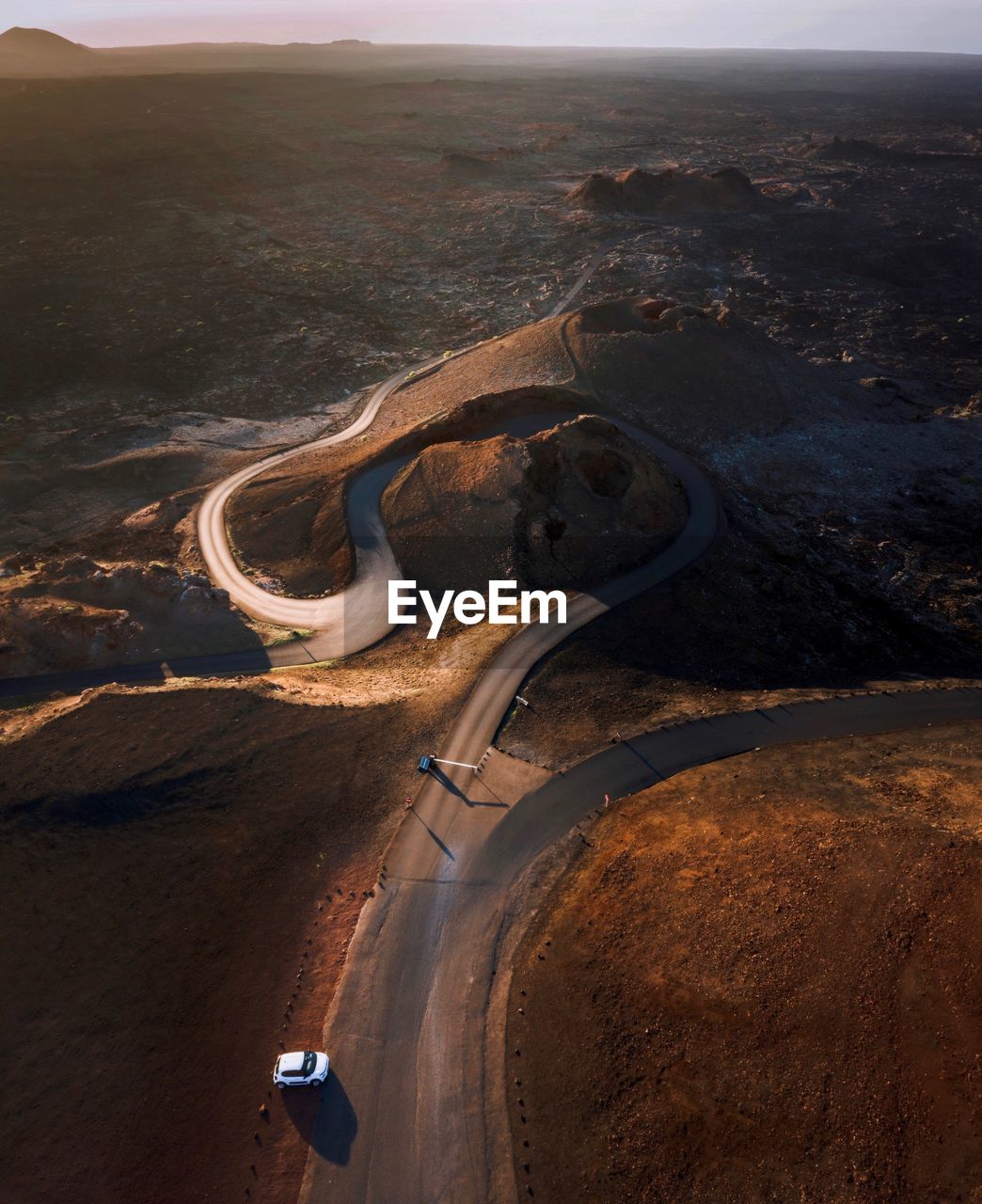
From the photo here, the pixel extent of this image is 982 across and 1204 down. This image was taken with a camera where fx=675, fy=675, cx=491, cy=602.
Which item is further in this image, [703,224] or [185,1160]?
[703,224]

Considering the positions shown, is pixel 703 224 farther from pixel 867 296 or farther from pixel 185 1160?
pixel 185 1160

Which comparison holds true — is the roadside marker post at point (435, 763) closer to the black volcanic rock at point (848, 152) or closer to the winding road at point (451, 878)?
the winding road at point (451, 878)

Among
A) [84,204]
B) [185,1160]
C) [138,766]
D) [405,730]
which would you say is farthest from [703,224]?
[185,1160]

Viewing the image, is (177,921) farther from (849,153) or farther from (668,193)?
(849,153)

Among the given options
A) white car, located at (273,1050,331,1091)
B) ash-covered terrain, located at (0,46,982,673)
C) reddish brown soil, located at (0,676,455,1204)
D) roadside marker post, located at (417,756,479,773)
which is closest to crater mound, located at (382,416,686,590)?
ash-covered terrain, located at (0,46,982,673)

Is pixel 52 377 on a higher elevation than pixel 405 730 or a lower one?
higher

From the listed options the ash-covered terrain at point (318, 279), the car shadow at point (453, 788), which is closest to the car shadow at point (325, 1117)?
the car shadow at point (453, 788)
